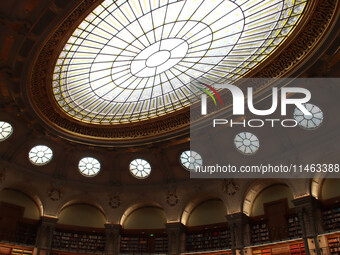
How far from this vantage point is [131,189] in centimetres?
2183

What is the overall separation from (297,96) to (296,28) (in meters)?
3.98

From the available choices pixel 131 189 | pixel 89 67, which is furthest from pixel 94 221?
pixel 89 67

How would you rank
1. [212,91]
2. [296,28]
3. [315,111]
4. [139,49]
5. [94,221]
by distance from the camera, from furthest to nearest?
[94,221]
[212,91]
[315,111]
[139,49]
[296,28]

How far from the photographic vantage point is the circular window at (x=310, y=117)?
56.2 ft

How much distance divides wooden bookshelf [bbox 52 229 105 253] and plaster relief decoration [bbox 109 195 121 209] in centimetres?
188

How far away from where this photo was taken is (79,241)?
20.0 m

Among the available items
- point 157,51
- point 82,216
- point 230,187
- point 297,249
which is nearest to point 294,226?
point 297,249

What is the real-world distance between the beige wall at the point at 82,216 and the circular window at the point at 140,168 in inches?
142

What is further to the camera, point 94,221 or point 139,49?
point 94,221

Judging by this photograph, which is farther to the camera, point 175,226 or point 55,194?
point 55,194

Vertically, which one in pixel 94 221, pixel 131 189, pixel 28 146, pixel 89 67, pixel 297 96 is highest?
pixel 89 67

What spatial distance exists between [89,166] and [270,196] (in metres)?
12.0

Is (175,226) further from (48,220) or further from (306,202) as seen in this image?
(306,202)

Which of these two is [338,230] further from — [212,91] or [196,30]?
[196,30]
